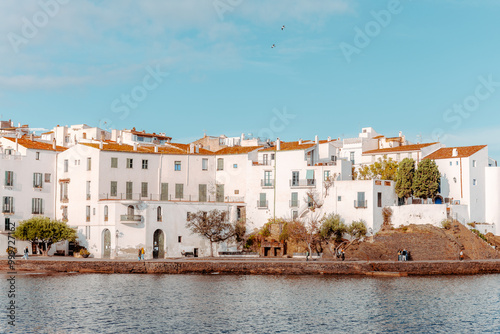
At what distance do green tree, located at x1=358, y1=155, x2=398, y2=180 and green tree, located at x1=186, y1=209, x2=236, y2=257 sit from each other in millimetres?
17364

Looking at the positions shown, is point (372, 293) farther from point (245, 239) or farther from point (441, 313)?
point (245, 239)

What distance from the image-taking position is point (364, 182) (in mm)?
68812

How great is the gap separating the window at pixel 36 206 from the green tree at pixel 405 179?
127 ft

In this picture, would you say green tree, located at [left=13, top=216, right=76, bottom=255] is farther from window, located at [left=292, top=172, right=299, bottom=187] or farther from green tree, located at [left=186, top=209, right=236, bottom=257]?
window, located at [left=292, top=172, right=299, bottom=187]

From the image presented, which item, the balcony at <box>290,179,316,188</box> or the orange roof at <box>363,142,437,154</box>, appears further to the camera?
the orange roof at <box>363,142,437,154</box>

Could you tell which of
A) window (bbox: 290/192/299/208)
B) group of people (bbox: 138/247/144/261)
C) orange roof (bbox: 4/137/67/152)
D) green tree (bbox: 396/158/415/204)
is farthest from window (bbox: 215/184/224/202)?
green tree (bbox: 396/158/415/204)

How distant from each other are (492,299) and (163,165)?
3966 centimetres

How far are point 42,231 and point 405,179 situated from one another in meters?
38.1

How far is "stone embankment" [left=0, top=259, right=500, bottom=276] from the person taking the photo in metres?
58.7

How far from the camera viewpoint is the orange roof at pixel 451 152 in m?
73.4

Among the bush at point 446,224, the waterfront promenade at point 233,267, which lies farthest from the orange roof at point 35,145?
the bush at point 446,224

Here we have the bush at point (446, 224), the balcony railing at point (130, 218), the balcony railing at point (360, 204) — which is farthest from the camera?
the balcony railing at point (360, 204)

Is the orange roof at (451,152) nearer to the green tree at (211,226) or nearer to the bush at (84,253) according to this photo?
the green tree at (211,226)

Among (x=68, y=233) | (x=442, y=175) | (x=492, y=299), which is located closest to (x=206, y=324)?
(x=492, y=299)
